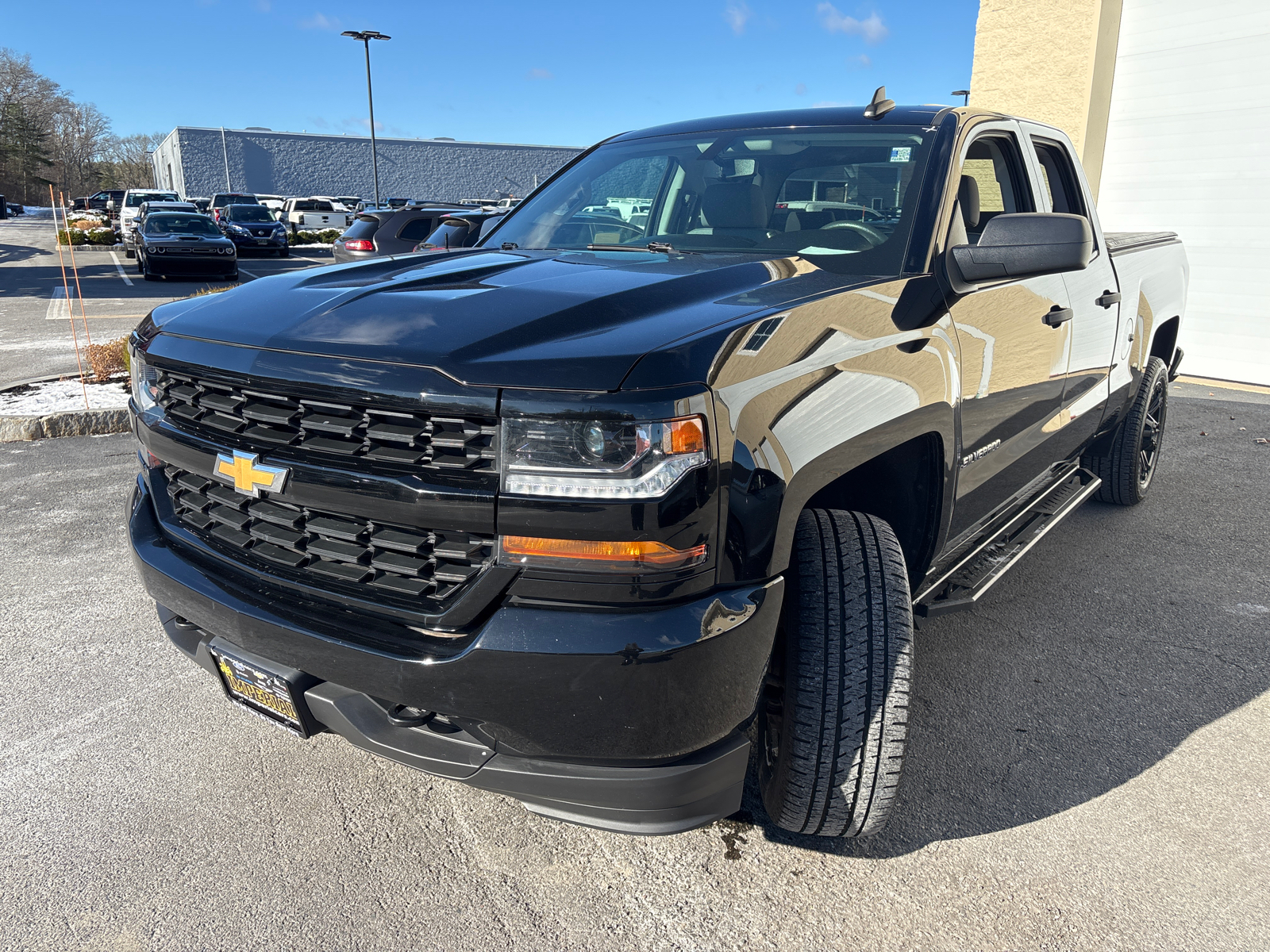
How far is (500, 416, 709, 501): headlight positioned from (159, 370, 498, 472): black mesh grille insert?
59 millimetres

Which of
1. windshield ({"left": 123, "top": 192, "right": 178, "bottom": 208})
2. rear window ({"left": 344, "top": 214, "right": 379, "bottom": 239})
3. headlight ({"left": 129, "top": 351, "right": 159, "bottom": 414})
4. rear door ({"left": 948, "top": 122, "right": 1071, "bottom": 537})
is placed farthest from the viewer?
windshield ({"left": 123, "top": 192, "right": 178, "bottom": 208})

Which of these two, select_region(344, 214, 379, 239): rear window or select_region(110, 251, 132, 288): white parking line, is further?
select_region(110, 251, 132, 288): white parking line

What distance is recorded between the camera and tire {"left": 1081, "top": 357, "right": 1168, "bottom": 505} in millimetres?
4867

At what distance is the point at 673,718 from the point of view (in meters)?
1.72

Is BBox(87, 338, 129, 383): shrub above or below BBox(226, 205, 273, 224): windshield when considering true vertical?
below

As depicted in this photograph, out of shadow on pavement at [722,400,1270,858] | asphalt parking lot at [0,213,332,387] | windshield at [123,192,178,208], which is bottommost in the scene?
shadow on pavement at [722,400,1270,858]

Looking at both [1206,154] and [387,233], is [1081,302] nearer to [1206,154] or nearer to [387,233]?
[1206,154]

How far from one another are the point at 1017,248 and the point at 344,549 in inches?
74.5

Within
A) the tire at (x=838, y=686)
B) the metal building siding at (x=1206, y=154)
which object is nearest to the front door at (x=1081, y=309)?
the tire at (x=838, y=686)

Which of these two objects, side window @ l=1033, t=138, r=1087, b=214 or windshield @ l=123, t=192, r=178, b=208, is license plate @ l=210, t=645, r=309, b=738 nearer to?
side window @ l=1033, t=138, r=1087, b=214

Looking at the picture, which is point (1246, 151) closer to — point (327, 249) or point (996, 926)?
point (996, 926)

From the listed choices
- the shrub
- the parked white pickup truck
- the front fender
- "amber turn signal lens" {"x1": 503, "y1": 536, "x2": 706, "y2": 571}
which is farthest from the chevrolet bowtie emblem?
the parked white pickup truck

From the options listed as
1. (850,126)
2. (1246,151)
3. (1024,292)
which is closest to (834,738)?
(1024,292)

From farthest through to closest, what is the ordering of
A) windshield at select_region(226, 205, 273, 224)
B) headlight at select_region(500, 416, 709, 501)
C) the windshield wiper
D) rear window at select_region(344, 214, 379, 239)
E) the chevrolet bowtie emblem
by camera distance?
1. windshield at select_region(226, 205, 273, 224)
2. rear window at select_region(344, 214, 379, 239)
3. the windshield wiper
4. the chevrolet bowtie emblem
5. headlight at select_region(500, 416, 709, 501)
